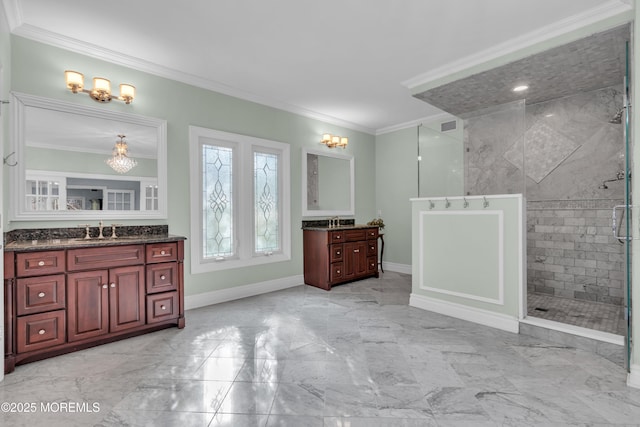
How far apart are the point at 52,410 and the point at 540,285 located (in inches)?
196

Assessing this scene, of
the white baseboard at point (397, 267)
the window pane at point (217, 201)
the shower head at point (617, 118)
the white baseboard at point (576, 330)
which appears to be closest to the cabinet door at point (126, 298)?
the window pane at point (217, 201)

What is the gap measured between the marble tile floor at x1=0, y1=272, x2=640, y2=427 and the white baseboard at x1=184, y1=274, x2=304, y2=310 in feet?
1.96

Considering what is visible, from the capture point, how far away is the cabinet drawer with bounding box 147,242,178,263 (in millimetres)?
2769

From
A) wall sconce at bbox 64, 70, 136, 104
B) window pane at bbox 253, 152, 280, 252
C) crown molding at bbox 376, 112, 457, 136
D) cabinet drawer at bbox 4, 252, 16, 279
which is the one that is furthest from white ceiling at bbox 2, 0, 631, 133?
cabinet drawer at bbox 4, 252, 16, 279

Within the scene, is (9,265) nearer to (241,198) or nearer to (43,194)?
(43,194)

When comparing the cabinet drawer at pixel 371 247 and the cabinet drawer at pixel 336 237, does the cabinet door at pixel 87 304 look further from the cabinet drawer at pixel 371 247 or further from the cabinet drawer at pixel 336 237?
the cabinet drawer at pixel 371 247

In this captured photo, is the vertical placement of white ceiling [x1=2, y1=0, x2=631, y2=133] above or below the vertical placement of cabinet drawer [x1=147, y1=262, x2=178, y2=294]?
above

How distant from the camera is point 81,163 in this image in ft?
9.32

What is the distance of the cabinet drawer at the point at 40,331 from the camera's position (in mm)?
2178

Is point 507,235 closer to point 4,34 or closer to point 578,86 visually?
point 578,86

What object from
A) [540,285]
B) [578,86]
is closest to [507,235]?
[540,285]

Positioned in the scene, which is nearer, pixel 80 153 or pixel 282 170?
pixel 80 153

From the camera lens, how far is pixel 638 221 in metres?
1.95

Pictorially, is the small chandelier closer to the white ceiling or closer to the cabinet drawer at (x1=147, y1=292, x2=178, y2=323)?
the white ceiling
